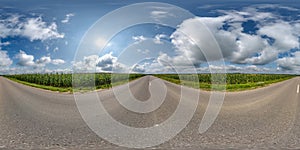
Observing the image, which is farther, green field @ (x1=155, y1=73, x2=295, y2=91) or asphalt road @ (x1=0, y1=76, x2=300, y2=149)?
green field @ (x1=155, y1=73, x2=295, y2=91)

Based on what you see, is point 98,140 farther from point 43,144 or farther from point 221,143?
point 221,143

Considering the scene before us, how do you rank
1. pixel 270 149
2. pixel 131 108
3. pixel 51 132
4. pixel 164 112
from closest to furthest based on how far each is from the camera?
pixel 270 149
pixel 51 132
pixel 164 112
pixel 131 108

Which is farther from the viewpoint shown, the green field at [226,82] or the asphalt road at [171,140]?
the green field at [226,82]

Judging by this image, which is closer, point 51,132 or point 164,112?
point 51,132

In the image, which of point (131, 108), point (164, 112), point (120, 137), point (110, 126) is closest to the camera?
point (120, 137)

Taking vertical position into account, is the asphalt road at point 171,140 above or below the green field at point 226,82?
below

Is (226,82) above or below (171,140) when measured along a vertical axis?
above

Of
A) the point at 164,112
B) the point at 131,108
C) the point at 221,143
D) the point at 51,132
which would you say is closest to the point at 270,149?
the point at 221,143

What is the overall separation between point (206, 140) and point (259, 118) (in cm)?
444

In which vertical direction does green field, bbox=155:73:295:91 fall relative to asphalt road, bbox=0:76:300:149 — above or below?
above

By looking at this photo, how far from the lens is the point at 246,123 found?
1036 cm

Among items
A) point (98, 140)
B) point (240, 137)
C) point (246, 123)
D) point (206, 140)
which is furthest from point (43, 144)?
point (246, 123)

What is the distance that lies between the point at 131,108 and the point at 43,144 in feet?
22.1

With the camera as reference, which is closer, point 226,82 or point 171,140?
point 171,140
